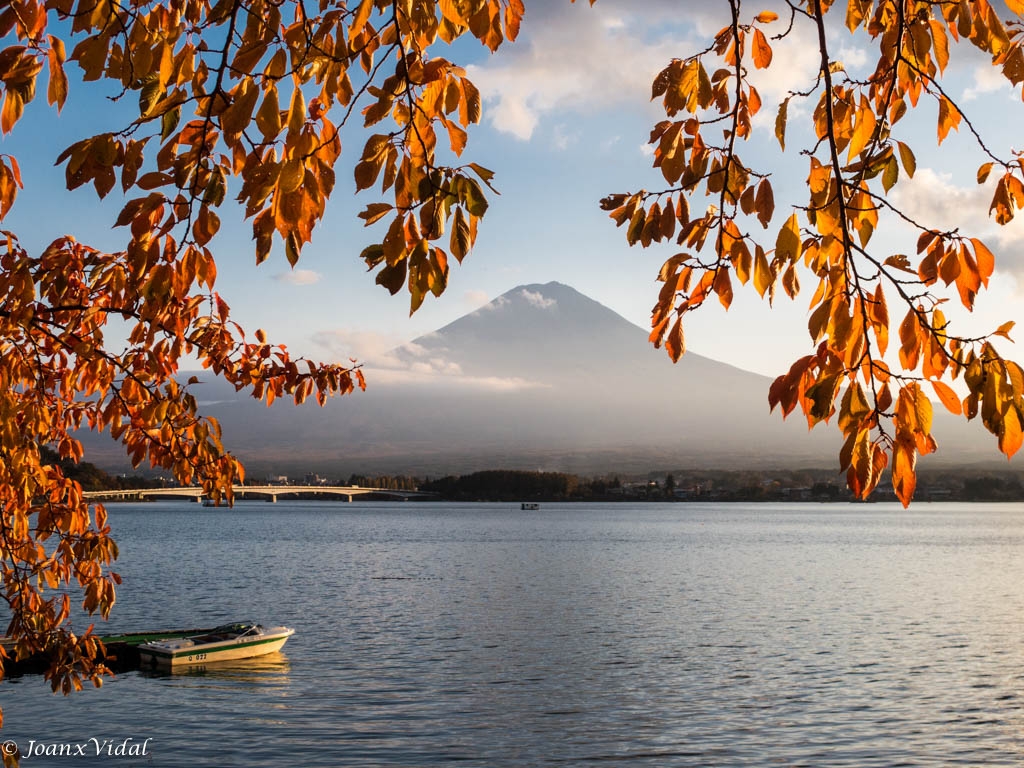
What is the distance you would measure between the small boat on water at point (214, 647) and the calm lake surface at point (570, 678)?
2.09ft

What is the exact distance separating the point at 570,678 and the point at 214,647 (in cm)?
1419

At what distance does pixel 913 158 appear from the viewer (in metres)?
3.67

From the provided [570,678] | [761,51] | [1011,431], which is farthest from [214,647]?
[1011,431]

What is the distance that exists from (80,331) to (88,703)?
2970 centimetres

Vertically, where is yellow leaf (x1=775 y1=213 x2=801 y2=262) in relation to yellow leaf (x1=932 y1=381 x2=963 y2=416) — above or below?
above

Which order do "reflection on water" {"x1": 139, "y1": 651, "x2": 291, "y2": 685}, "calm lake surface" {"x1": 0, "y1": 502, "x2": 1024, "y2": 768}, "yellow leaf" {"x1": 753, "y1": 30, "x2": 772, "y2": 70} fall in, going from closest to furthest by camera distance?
"yellow leaf" {"x1": 753, "y1": 30, "x2": 772, "y2": 70} < "calm lake surface" {"x1": 0, "y1": 502, "x2": 1024, "y2": 768} < "reflection on water" {"x1": 139, "y1": 651, "x2": 291, "y2": 685}

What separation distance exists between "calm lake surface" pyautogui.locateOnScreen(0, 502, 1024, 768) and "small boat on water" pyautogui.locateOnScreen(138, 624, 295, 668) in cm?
64

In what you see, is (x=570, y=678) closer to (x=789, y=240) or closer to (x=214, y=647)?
(x=214, y=647)

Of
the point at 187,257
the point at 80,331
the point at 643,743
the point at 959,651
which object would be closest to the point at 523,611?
the point at 959,651

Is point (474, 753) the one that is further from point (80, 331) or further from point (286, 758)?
point (80, 331)

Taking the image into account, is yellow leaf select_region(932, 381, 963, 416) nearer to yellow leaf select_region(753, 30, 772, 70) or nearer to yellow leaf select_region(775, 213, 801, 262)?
yellow leaf select_region(775, 213, 801, 262)

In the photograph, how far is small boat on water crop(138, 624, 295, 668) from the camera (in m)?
36.3

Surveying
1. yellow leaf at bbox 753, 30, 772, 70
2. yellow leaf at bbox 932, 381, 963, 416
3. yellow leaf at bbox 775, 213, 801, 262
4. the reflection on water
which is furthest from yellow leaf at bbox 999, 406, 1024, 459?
the reflection on water

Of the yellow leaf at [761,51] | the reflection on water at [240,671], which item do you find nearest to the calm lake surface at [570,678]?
the reflection on water at [240,671]
